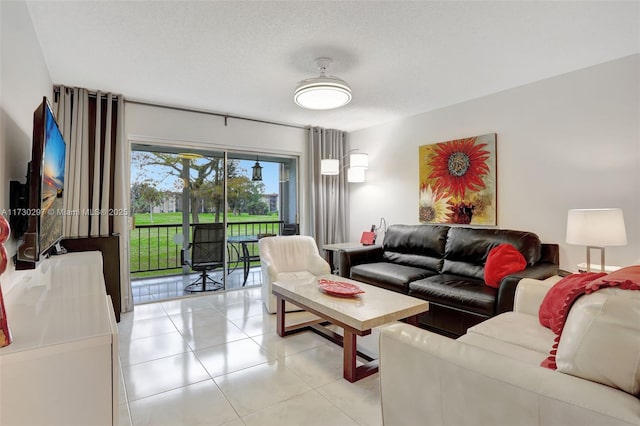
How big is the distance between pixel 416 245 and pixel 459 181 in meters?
0.92

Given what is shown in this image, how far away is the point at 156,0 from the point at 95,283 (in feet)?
5.56

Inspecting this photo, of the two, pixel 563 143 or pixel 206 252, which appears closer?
pixel 563 143

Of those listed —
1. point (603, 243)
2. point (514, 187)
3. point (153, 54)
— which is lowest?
point (603, 243)

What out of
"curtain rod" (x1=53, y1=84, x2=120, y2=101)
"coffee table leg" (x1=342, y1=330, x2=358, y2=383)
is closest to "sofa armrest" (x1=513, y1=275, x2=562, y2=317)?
"coffee table leg" (x1=342, y1=330, x2=358, y2=383)

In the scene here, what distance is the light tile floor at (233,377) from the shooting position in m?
1.89

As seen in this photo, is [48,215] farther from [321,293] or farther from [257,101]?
[257,101]

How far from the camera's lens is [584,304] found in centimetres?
109

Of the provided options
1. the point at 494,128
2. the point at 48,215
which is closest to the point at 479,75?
the point at 494,128

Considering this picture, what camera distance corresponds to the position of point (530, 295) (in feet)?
7.57

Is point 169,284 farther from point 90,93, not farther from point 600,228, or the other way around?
point 600,228

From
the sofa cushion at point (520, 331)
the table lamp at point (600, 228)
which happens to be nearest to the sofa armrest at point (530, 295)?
the sofa cushion at point (520, 331)

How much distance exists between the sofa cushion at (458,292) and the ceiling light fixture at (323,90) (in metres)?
1.90

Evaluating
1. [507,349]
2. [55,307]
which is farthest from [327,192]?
[55,307]

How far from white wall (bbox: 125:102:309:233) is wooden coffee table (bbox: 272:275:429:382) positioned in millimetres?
2407
